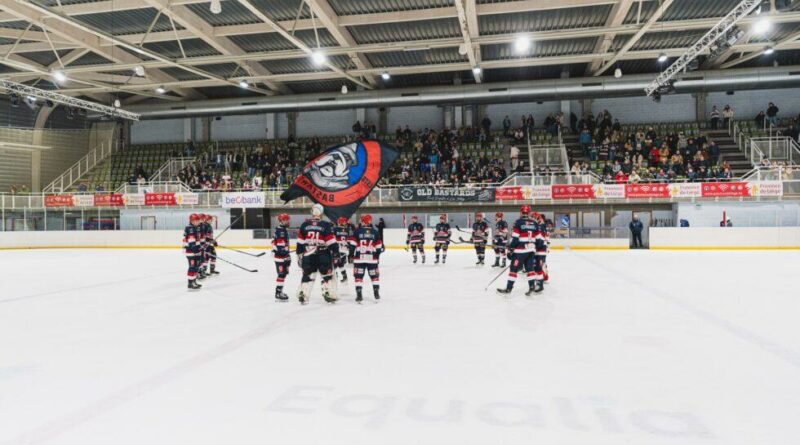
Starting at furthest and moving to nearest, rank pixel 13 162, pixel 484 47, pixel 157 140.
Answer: pixel 157 140 → pixel 13 162 → pixel 484 47

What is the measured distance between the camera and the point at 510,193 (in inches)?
841

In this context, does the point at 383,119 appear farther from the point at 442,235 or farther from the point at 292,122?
the point at 442,235

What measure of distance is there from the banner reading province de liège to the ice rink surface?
13.0m

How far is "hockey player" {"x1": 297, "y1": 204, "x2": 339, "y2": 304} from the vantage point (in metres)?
7.71

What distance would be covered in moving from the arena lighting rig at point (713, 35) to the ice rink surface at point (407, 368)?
7.51 meters

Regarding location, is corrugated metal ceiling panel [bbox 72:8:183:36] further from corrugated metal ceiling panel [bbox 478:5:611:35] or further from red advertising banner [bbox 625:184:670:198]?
red advertising banner [bbox 625:184:670:198]

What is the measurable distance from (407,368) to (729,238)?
19672mm

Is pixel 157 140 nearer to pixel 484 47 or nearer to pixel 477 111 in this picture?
pixel 477 111

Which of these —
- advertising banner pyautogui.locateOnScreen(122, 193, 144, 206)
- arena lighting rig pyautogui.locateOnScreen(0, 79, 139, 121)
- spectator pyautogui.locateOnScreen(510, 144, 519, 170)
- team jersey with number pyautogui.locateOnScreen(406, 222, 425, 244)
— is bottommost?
team jersey with number pyautogui.locateOnScreen(406, 222, 425, 244)

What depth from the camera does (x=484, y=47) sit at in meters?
20.9

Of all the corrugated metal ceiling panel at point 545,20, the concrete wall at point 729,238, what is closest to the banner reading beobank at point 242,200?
the corrugated metal ceiling panel at point 545,20

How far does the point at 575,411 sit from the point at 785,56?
27.6 meters

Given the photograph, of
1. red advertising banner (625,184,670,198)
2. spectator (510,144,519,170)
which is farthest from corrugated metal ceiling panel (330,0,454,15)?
red advertising banner (625,184,670,198)

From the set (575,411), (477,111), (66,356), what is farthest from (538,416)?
(477,111)
